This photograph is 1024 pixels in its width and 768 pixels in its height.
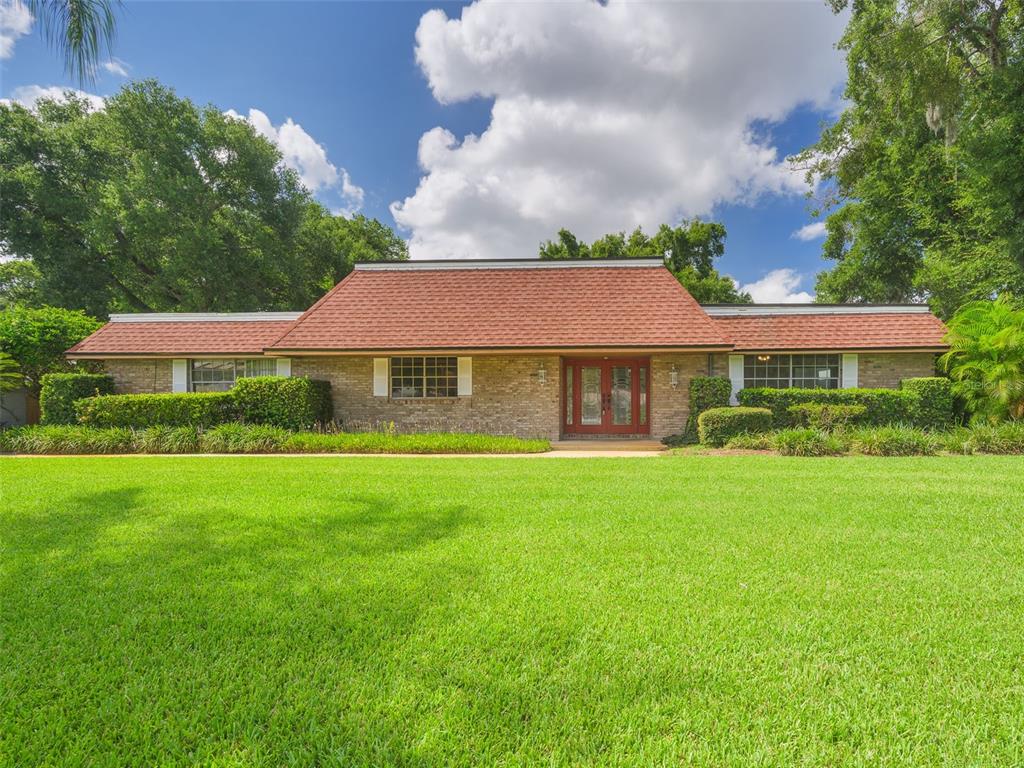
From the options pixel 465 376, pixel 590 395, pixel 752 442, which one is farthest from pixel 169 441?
pixel 752 442

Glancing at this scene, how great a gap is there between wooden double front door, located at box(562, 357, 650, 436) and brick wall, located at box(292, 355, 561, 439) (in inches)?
33.1

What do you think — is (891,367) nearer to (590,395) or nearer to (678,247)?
(590,395)

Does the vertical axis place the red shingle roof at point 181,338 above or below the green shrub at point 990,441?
above

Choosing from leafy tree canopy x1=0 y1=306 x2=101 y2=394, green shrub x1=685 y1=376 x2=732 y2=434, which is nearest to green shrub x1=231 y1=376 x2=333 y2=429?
leafy tree canopy x1=0 y1=306 x2=101 y2=394

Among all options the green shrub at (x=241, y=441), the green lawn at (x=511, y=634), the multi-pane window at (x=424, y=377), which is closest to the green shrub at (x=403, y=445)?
the green shrub at (x=241, y=441)

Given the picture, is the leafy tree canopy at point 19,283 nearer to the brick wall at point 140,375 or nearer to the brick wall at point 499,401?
the brick wall at point 140,375

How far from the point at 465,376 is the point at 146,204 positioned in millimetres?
19463

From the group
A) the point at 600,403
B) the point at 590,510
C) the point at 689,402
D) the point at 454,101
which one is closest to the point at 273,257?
the point at 454,101

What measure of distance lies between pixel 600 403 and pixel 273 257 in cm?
2070

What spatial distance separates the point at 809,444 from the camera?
32.6 ft

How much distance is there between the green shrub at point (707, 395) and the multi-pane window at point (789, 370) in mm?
1728

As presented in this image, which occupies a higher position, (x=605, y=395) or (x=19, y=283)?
(x=19, y=283)

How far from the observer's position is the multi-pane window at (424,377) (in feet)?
46.2

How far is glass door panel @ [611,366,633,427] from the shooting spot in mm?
14117
